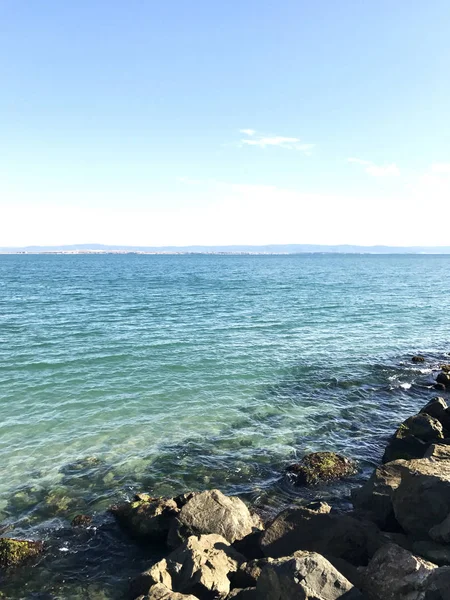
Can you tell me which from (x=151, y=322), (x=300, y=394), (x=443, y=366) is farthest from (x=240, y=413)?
(x=151, y=322)

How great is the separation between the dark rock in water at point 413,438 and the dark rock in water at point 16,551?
1450 cm

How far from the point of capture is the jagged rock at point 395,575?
934 centimetres

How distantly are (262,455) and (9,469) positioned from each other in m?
11.4

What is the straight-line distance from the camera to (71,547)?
14406mm

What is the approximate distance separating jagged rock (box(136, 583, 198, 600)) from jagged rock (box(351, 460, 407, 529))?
702 centimetres

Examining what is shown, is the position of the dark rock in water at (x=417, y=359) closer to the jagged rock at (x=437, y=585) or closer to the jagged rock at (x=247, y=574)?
the jagged rock at (x=247, y=574)

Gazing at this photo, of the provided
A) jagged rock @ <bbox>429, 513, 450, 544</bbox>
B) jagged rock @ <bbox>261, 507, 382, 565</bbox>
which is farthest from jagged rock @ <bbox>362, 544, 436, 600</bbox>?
jagged rock @ <bbox>261, 507, 382, 565</bbox>

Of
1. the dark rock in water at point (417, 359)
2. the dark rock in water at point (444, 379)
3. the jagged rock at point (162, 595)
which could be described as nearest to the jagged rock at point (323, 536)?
the jagged rock at point (162, 595)

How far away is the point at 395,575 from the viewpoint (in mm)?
9711

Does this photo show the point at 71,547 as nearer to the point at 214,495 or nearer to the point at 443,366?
the point at 214,495

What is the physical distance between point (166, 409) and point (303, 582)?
17.9 meters

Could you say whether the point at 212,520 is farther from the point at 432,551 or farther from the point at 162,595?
the point at 432,551

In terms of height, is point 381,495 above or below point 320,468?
above

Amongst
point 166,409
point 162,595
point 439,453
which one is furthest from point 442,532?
point 166,409
